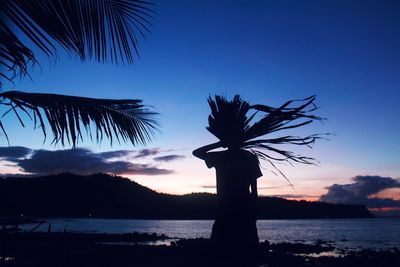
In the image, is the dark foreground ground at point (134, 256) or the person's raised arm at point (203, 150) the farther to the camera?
the dark foreground ground at point (134, 256)

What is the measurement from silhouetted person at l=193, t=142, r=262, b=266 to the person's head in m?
0.18

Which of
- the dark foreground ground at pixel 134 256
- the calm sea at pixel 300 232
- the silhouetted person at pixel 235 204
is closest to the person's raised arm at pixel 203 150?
the silhouetted person at pixel 235 204

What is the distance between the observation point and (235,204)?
329 inches

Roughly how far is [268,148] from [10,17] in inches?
235

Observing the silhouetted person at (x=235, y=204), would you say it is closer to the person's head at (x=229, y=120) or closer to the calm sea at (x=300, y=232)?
the person's head at (x=229, y=120)

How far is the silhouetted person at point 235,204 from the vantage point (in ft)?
26.4

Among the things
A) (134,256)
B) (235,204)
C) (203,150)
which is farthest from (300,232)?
(203,150)

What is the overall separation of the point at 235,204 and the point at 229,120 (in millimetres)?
2144

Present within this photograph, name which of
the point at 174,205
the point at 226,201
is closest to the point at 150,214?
the point at 174,205

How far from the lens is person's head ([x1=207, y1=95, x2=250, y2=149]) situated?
26.4 feet

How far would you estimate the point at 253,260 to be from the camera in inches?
313

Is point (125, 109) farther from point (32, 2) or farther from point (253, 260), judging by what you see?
point (253, 260)

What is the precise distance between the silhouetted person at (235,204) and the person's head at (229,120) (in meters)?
0.18

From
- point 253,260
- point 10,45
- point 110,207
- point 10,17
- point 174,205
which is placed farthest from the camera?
point 174,205
